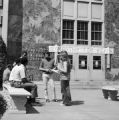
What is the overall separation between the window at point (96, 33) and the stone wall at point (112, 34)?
47cm

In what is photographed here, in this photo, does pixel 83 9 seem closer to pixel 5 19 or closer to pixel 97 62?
pixel 97 62

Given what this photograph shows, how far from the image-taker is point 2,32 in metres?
23.5

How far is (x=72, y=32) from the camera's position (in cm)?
A: 2567

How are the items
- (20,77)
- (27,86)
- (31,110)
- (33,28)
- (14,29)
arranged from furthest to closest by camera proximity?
1. (33,28)
2. (14,29)
3. (27,86)
4. (20,77)
5. (31,110)

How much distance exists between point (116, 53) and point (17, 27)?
7.66 meters

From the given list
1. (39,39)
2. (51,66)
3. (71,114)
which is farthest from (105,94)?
(39,39)

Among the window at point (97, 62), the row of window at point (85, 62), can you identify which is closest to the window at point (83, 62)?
the row of window at point (85, 62)

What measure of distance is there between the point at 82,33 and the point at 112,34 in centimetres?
229

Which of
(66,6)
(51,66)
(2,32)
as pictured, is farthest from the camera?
(66,6)

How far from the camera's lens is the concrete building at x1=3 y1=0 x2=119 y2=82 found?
24156mm

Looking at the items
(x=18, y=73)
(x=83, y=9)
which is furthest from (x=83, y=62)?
(x=18, y=73)

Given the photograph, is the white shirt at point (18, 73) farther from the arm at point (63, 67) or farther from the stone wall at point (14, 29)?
the stone wall at point (14, 29)

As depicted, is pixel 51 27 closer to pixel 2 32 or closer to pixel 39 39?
pixel 39 39

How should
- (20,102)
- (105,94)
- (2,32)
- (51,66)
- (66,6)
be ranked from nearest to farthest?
1. (20,102)
2. (51,66)
3. (105,94)
4. (2,32)
5. (66,6)
